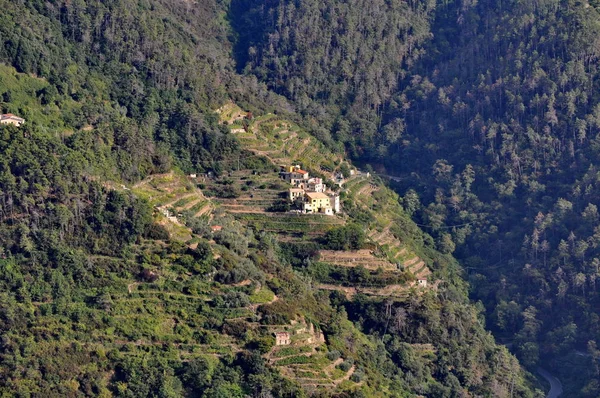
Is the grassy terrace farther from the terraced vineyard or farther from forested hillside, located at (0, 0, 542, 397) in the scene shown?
the terraced vineyard

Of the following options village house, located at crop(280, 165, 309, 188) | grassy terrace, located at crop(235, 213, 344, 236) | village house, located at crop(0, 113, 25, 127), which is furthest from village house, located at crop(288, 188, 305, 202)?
village house, located at crop(0, 113, 25, 127)

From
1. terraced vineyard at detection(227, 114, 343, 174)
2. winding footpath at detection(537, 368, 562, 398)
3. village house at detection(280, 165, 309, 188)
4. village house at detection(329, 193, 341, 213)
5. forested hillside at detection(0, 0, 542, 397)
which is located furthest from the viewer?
terraced vineyard at detection(227, 114, 343, 174)

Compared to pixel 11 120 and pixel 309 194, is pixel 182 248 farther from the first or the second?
pixel 309 194

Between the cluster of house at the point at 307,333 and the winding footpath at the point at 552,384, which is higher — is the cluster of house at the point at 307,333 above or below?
above

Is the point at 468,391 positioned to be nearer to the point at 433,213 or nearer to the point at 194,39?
the point at 433,213

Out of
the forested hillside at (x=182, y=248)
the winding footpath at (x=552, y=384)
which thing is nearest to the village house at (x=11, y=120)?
the forested hillside at (x=182, y=248)

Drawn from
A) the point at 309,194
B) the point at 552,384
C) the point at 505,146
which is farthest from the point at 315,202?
the point at 505,146

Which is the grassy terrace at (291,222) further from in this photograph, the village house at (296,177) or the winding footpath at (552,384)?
the winding footpath at (552,384)
